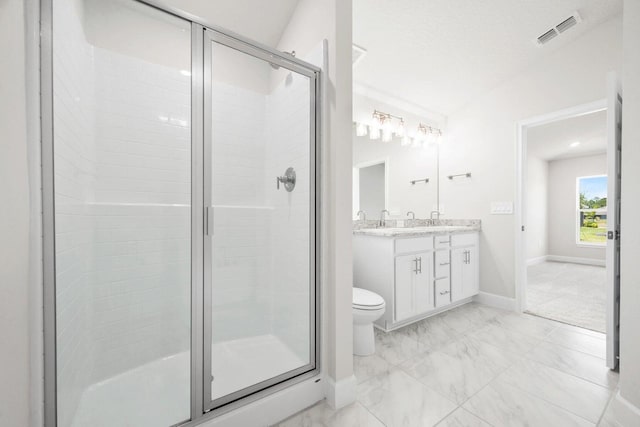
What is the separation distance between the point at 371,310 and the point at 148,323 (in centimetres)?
146

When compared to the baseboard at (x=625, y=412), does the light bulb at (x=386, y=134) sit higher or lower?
higher

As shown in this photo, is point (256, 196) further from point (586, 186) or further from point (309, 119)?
point (586, 186)

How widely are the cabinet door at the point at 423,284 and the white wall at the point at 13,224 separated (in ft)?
7.71

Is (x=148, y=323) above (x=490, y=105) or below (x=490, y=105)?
below

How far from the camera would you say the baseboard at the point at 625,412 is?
1.13 metres

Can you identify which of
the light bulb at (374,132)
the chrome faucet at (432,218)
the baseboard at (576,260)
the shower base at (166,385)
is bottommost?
the baseboard at (576,260)

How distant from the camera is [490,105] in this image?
2922mm

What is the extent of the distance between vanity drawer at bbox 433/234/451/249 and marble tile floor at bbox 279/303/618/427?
74 cm

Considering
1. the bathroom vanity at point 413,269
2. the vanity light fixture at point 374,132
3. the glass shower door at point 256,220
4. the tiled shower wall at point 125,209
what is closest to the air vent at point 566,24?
the vanity light fixture at point 374,132

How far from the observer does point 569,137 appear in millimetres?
4191

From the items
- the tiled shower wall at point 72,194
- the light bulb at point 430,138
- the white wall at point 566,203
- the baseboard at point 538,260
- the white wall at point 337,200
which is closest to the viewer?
the tiled shower wall at point 72,194

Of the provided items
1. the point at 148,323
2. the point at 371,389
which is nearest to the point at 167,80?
the point at 148,323

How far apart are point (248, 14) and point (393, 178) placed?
206cm

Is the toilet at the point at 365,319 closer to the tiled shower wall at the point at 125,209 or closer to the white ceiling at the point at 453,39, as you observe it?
the tiled shower wall at the point at 125,209
